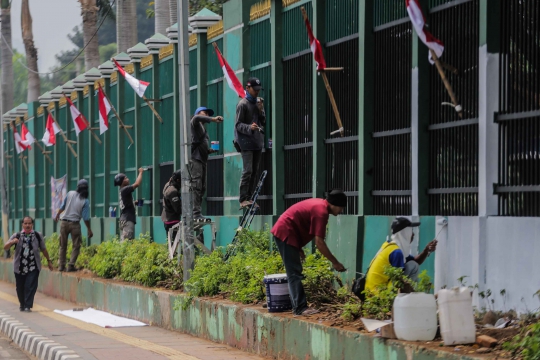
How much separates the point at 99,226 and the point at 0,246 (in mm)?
13539

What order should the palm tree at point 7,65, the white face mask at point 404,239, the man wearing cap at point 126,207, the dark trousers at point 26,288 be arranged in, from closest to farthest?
the white face mask at point 404,239, the dark trousers at point 26,288, the man wearing cap at point 126,207, the palm tree at point 7,65

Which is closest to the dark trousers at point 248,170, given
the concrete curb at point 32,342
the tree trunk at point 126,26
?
the concrete curb at point 32,342

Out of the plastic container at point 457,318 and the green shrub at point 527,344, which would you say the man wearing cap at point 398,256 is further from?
the green shrub at point 527,344

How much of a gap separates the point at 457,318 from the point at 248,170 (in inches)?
297

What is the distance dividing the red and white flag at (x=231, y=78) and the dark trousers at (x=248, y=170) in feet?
2.90

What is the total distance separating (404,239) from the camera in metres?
11.3

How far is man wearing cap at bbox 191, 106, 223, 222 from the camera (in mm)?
17453

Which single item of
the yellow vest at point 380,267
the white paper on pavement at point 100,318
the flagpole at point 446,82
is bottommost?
the white paper on pavement at point 100,318

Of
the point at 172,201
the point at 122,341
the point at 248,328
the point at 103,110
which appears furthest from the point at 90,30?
the point at 248,328

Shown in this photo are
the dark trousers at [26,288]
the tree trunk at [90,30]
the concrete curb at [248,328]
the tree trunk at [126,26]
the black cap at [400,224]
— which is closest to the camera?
the concrete curb at [248,328]

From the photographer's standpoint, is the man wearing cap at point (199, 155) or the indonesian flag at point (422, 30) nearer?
the indonesian flag at point (422, 30)

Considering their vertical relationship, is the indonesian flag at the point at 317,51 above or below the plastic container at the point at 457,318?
above

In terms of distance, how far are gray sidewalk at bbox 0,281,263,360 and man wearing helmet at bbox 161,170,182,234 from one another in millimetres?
2273

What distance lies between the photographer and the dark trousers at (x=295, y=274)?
12203 mm
